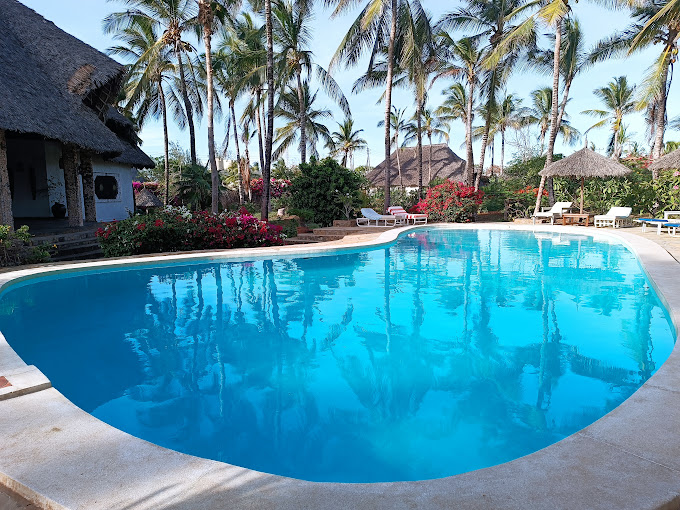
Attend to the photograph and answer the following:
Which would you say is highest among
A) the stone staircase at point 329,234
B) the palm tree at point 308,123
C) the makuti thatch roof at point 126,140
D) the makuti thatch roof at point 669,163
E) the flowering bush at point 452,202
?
the palm tree at point 308,123

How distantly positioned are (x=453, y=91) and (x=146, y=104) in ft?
60.3

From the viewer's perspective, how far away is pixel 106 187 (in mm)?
17672

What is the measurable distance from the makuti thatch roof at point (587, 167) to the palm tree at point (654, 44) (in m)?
2.24

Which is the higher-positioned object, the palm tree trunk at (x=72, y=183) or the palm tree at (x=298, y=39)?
the palm tree at (x=298, y=39)

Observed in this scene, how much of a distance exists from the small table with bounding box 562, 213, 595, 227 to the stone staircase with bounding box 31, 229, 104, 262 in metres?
15.9

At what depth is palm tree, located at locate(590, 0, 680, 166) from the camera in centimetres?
1581

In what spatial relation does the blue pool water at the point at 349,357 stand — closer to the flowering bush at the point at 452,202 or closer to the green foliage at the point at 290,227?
the green foliage at the point at 290,227

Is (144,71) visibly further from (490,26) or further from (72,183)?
(490,26)

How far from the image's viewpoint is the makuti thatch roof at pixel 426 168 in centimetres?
3681

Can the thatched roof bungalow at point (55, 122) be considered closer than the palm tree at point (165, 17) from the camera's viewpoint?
Yes

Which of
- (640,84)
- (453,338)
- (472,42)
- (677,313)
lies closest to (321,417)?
(453,338)

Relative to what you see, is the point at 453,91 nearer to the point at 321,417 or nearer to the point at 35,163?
the point at 35,163

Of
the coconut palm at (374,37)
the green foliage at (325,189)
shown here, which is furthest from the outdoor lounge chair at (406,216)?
the green foliage at (325,189)

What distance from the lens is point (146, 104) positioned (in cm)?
2611
